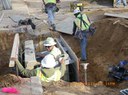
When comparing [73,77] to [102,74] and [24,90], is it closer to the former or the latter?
[102,74]

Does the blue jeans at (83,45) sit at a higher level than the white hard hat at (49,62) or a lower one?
lower

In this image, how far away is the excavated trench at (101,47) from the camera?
12672 millimetres

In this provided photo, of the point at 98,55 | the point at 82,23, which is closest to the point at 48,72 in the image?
the point at 82,23

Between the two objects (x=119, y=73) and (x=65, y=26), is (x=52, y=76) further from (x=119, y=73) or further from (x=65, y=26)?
(x=65, y=26)

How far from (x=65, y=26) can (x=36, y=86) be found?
8.75 meters

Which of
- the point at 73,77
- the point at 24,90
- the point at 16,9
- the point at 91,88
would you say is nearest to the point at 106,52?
the point at 73,77

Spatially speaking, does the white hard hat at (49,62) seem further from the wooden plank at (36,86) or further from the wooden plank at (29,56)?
the wooden plank at (29,56)

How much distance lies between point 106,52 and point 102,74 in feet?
7.47

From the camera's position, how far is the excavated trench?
41.6ft

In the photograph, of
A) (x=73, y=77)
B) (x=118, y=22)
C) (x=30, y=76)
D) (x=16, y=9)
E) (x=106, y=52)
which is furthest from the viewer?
(x=16, y=9)

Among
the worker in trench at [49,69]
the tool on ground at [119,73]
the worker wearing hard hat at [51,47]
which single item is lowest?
the tool on ground at [119,73]

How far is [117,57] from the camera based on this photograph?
43.9ft

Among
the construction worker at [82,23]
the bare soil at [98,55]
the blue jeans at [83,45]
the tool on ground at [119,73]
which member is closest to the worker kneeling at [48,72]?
the bare soil at [98,55]

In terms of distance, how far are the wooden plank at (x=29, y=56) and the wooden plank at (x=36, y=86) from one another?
1.96 meters
